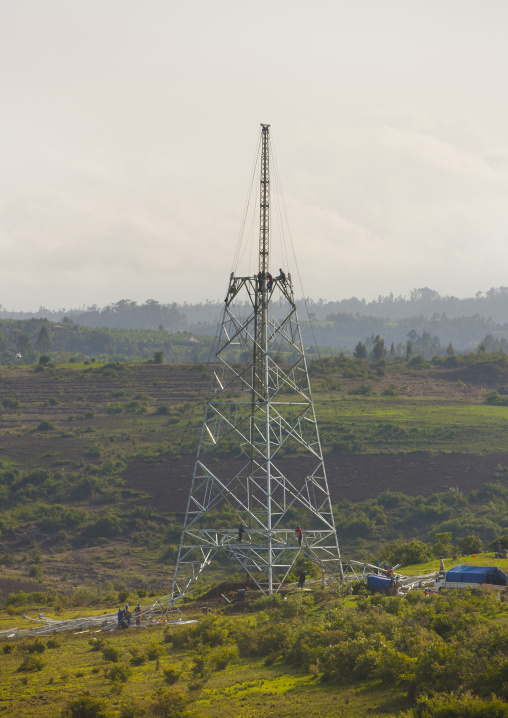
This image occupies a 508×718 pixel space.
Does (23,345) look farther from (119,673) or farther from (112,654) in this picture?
(119,673)

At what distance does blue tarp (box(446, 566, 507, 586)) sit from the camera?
22.6 m

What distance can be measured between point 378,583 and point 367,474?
41.8 metres

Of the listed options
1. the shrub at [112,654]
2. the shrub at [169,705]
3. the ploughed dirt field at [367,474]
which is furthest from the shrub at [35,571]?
the shrub at [169,705]

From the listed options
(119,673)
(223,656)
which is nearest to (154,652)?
(223,656)

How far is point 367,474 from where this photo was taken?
218 ft

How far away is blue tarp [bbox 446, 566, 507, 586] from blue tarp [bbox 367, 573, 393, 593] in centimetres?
224

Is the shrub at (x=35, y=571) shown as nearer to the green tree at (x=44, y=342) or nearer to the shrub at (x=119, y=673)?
the shrub at (x=119, y=673)

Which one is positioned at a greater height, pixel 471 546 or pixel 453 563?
pixel 453 563

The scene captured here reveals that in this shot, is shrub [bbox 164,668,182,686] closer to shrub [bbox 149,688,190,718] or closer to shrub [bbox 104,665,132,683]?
shrub [bbox 104,665,132,683]

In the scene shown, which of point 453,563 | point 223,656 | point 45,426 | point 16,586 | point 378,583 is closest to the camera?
point 223,656

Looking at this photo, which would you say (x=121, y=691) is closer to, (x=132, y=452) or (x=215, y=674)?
(x=215, y=674)

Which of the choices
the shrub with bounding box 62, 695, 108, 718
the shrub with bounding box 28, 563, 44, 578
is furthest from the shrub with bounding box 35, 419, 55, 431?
the shrub with bounding box 62, 695, 108, 718

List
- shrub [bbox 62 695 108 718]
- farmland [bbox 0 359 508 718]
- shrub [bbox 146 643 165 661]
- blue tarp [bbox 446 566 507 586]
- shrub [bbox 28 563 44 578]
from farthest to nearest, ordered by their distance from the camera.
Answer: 1. shrub [bbox 28 563 44 578]
2. blue tarp [bbox 446 566 507 586]
3. shrub [bbox 146 643 165 661]
4. farmland [bbox 0 359 508 718]
5. shrub [bbox 62 695 108 718]

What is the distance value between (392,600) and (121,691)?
25.6 ft
